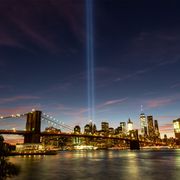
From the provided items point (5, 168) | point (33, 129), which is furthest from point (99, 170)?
point (33, 129)

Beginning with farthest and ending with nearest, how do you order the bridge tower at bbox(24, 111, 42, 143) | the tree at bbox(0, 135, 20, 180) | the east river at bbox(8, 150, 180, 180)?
the bridge tower at bbox(24, 111, 42, 143)
the east river at bbox(8, 150, 180, 180)
the tree at bbox(0, 135, 20, 180)

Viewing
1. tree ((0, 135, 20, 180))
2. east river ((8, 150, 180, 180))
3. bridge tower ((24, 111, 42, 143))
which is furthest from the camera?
bridge tower ((24, 111, 42, 143))

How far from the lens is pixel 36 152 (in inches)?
4154

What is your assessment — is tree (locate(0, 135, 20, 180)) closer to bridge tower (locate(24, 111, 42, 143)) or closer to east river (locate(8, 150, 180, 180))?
east river (locate(8, 150, 180, 180))

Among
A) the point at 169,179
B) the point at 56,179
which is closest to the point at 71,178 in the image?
the point at 56,179

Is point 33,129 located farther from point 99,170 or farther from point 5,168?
point 5,168

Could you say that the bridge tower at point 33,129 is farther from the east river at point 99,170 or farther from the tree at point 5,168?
the tree at point 5,168

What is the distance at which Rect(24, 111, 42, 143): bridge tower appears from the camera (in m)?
103

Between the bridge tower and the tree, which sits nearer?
the tree

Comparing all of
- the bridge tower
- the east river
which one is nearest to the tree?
the east river

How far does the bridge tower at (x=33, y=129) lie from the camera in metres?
103

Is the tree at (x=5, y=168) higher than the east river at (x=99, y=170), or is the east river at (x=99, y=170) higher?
the tree at (x=5, y=168)

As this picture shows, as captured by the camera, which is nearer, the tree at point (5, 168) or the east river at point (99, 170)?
the tree at point (5, 168)

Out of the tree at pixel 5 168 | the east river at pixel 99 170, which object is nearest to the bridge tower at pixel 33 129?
the east river at pixel 99 170
